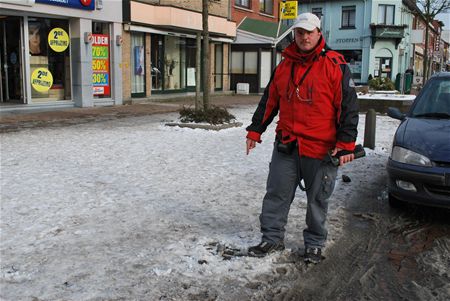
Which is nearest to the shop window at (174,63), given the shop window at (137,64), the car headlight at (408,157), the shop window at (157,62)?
the shop window at (157,62)

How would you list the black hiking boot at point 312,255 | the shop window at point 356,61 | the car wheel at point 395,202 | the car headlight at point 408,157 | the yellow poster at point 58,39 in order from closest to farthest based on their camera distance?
the black hiking boot at point 312,255
the car headlight at point 408,157
the car wheel at point 395,202
the yellow poster at point 58,39
the shop window at point 356,61

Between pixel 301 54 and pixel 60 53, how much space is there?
13772 millimetres

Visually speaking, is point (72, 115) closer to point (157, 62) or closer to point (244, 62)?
point (157, 62)

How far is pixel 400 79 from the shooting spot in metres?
25.5

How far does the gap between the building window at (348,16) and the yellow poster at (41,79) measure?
32.9m

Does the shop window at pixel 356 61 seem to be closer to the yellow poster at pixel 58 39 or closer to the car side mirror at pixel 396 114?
the yellow poster at pixel 58 39

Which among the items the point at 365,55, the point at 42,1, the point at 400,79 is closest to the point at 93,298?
the point at 42,1

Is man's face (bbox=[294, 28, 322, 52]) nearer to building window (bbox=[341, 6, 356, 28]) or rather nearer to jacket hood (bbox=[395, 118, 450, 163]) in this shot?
jacket hood (bbox=[395, 118, 450, 163])

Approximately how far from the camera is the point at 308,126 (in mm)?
3898

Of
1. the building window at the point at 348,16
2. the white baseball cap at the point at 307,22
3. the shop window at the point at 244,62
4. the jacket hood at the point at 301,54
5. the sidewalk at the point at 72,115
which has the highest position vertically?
the building window at the point at 348,16

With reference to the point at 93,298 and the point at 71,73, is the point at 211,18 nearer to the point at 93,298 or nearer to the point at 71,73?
the point at 71,73

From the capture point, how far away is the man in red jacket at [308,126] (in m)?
3.80

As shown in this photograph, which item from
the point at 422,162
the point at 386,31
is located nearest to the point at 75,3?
the point at 422,162

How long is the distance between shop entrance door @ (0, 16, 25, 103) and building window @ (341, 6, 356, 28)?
33.6m
